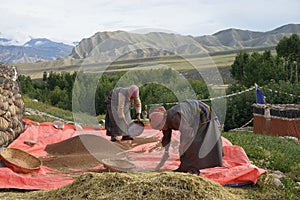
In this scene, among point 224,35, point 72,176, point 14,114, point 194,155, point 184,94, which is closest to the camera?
point 194,155

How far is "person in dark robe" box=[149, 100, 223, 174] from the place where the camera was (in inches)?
177

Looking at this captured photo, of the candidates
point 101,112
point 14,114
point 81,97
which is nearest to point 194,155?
point 14,114

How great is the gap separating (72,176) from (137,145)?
1852 millimetres

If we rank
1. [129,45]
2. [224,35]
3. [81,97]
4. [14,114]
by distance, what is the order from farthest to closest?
[224,35], [81,97], [129,45], [14,114]

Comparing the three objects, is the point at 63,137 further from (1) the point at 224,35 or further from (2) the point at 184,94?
(1) the point at 224,35

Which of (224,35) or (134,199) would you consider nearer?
(134,199)

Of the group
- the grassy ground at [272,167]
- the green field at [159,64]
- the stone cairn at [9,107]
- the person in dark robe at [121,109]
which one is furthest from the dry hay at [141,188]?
the stone cairn at [9,107]

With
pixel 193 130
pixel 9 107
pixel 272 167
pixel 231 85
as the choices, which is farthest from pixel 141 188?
pixel 231 85

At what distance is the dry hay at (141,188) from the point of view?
3.31 metres

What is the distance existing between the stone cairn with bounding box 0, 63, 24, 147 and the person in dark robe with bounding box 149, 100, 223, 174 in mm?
3512

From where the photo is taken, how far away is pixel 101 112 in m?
20.3

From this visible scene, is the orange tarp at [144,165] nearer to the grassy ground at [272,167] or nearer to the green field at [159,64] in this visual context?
the grassy ground at [272,167]

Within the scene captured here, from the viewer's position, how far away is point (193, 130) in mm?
4562

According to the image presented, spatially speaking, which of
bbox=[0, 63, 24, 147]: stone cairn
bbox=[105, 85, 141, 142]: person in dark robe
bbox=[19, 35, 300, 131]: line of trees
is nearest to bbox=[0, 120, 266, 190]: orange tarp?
bbox=[0, 63, 24, 147]: stone cairn
